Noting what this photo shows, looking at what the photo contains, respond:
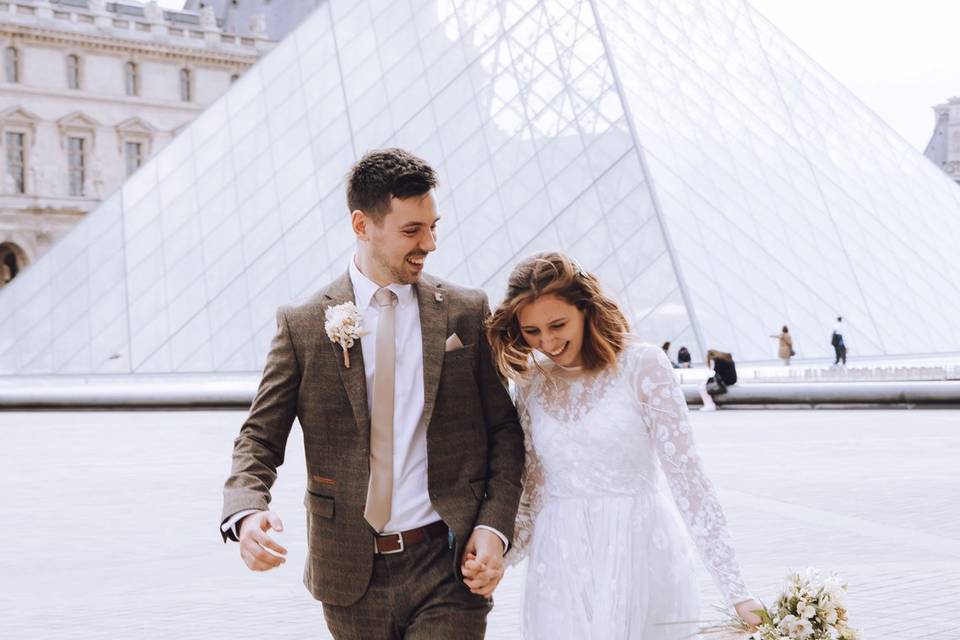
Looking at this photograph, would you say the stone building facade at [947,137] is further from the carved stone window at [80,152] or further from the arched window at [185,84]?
the carved stone window at [80,152]

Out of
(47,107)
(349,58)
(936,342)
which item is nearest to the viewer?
(936,342)

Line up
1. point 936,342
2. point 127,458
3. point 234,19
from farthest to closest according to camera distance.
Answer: point 234,19 → point 936,342 → point 127,458

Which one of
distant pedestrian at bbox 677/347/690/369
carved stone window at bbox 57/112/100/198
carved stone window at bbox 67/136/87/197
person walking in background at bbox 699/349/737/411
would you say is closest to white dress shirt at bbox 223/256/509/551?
person walking in background at bbox 699/349/737/411

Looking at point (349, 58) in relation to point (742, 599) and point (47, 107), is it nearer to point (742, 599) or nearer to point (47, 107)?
point (742, 599)

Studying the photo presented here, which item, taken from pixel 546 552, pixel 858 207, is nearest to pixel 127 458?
pixel 546 552

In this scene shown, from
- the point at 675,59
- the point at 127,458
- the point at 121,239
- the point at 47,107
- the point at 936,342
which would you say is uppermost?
the point at 47,107

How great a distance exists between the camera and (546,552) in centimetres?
322

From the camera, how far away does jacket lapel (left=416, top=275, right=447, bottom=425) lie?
301 cm

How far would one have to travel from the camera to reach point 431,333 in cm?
306

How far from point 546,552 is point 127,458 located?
9.72 meters

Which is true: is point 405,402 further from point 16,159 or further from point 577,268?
point 16,159

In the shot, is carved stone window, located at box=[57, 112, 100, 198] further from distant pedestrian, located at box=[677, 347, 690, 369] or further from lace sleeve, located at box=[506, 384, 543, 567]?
lace sleeve, located at box=[506, 384, 543, 567]

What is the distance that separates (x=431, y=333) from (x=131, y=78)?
57209mm

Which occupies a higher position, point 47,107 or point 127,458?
point 47,107
